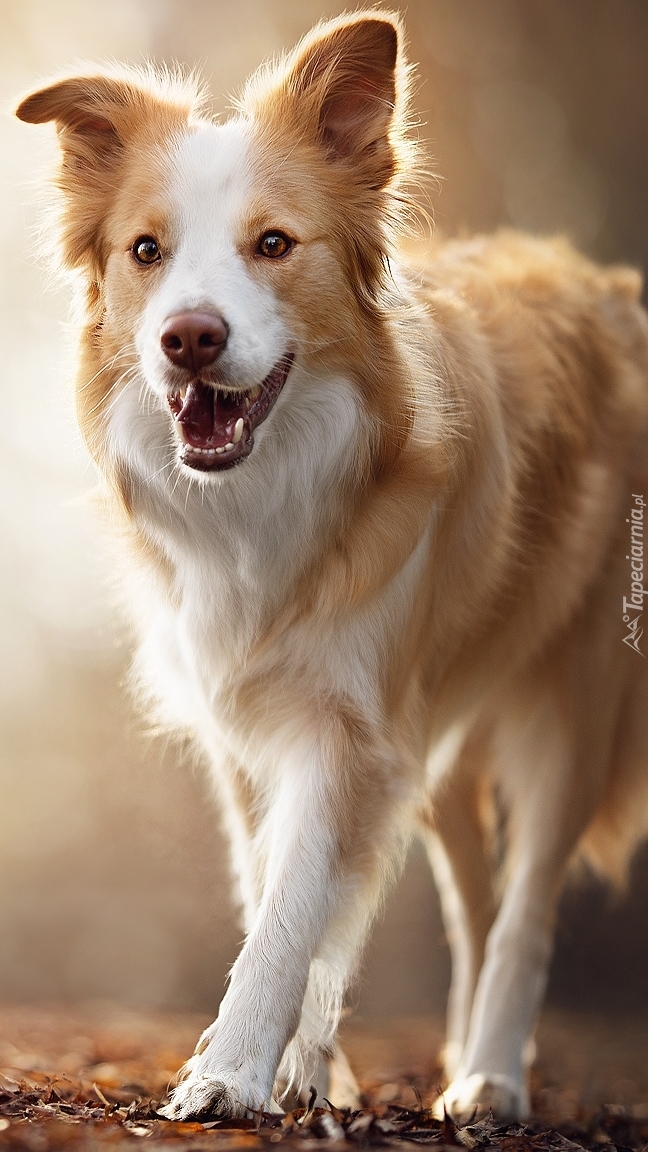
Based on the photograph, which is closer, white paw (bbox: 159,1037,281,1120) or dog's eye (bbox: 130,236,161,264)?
white paw (bbox: 159,1037,281,1120)

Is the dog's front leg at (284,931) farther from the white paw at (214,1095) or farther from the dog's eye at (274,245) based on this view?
the dog's eye at (274,245)

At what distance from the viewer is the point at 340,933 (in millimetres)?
2178

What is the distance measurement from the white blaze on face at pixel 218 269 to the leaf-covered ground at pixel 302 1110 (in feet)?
4.29

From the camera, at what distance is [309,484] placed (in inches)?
89.4

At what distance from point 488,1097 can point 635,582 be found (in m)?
1.42

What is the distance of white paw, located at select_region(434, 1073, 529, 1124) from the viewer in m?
2.64

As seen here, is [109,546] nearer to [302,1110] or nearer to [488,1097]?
[302,1110]

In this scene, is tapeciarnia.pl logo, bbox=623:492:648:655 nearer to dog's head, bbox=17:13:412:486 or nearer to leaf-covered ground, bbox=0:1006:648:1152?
dog's head, bbox=17:13:412:486

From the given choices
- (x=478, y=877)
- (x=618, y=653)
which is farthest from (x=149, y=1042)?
(x=618, y=653)

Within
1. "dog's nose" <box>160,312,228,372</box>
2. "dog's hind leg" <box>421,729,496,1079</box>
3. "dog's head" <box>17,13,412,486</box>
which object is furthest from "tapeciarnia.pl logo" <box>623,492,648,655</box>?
"dog's nose" <box>160,312,228,372</box>

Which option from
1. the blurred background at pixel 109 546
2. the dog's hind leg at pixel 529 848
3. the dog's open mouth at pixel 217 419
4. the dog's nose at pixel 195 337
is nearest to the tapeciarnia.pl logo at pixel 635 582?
the dog's hind leg at pixel 529 848

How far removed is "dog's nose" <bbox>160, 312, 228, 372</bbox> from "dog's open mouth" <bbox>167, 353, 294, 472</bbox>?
9 cm

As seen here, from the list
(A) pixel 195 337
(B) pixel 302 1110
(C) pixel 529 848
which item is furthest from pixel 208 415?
(C) pixel 529 848

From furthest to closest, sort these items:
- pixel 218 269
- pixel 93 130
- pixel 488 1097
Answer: pixel 488 1097, pixel 93 130, pixel 218 269
